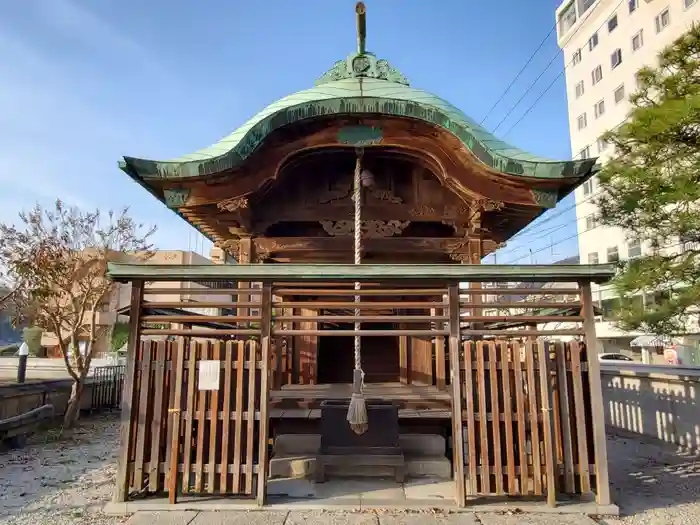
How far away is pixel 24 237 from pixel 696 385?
15160 mm

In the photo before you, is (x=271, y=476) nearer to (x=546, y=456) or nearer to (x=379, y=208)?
(x=546, y=456)

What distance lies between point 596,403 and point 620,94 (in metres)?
34.2

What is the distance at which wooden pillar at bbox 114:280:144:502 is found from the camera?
495cm

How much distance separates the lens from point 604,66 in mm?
34406

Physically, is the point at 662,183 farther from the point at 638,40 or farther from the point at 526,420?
the point at 638,40

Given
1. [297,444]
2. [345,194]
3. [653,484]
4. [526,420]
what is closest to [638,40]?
[345,194]

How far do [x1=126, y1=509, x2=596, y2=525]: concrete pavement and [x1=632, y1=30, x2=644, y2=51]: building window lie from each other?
34930 mm

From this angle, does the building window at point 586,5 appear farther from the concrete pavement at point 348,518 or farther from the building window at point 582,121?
the concrete pavement at point 348,518

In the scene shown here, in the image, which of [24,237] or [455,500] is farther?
[24,237]

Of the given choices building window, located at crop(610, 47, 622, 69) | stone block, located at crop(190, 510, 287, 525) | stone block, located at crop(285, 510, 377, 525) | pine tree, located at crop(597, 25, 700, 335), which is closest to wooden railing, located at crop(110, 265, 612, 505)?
stone block, located at crop(190, 510, 287, 525)

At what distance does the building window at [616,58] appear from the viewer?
32875 mm

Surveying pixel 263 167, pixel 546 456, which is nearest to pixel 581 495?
pixel 546 456

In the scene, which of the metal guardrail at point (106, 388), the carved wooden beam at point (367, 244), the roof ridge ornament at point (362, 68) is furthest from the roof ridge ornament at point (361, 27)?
the metal guardrail at point (106, 388)

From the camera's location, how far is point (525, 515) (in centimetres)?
475
